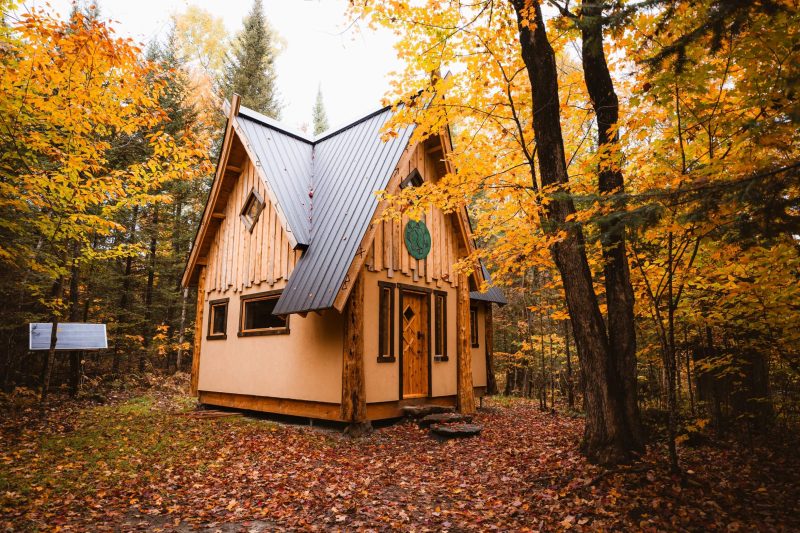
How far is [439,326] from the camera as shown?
10.8 metres

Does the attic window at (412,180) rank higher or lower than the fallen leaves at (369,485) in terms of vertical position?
higher

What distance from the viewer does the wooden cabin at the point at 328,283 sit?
28.6 feet

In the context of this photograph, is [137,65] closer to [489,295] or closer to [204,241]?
[204,241]

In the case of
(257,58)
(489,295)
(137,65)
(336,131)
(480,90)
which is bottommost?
(489,295)

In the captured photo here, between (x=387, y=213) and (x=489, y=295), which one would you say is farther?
(x=489, y=295)

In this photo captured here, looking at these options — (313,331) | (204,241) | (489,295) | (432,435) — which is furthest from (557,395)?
(204,241)

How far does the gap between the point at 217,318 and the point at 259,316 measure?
6.66 ft

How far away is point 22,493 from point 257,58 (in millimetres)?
20966

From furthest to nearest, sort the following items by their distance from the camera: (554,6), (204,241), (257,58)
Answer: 1. (257,58)
2. (204,241)
3. (554,6)

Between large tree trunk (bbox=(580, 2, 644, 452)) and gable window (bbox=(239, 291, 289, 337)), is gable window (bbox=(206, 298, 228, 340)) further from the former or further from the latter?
large tree trunk (bbox=(580, 2, 644, 452))

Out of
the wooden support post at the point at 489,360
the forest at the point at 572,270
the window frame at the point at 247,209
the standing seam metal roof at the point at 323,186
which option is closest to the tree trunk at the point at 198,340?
the forest at the point at 572,270

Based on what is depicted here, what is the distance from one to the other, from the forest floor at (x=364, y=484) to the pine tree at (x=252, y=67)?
1691cm

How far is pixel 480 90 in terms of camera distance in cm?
748

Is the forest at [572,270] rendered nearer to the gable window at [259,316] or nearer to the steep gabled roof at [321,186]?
the steep gabled roof at [321,186]
